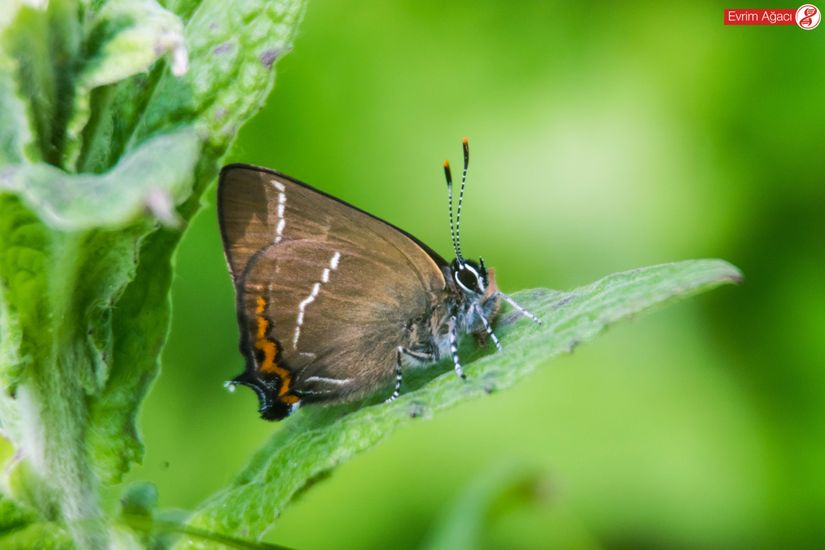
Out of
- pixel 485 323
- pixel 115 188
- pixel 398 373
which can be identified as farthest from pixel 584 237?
pixel 115 188

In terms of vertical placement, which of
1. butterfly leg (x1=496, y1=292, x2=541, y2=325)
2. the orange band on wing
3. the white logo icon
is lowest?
the orange band on wing

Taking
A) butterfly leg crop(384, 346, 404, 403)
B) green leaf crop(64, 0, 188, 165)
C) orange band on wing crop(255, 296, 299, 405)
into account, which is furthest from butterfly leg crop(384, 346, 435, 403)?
green leaf crop(64, 0, 188, 165)

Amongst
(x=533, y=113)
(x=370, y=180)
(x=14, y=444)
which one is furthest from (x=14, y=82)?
(x=533, y=113)

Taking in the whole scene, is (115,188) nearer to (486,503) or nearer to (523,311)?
(523,311)

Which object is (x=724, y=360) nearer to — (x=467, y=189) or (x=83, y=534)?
(x=467, y=189)

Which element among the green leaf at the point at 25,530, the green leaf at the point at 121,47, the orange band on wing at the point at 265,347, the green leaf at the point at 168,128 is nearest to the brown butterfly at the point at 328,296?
the orange band on wing at the point at 265,347

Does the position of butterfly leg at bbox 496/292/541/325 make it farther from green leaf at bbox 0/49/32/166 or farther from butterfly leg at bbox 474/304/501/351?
green leaf at bbox 0/49/32/166
